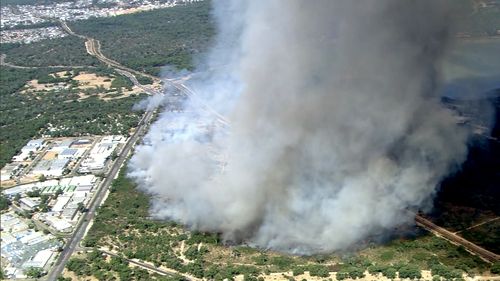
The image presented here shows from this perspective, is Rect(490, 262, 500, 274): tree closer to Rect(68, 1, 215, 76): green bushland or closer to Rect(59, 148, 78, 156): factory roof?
Rect(59, 148, 78, 156): factory roof

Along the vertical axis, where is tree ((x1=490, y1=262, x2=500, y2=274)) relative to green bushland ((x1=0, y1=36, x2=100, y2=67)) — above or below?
below

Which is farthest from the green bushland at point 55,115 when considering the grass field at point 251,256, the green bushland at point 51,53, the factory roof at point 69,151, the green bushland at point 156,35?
the grass field at point 251,256

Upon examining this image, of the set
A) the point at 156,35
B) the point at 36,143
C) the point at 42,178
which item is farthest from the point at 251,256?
the point at 156,35

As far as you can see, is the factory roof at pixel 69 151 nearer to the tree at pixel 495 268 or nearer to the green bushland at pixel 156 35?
the green bushland at pixel 156 35

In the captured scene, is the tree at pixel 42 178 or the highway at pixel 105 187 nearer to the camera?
the highway at pixel 105 187

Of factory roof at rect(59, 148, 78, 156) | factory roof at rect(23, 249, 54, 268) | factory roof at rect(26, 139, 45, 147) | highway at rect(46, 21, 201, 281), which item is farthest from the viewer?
factory roof at rect(26, 139, 45, 147)

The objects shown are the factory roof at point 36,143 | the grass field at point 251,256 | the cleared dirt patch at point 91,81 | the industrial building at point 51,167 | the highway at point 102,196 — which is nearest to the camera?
the grass field at point 251,256

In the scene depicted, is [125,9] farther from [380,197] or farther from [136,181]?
[380,197]

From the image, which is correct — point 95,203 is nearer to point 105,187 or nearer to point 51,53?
point 105,187

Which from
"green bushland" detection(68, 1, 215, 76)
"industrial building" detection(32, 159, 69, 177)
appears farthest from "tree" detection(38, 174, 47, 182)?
"green bushland" detection(68, 1, 215, 76)
